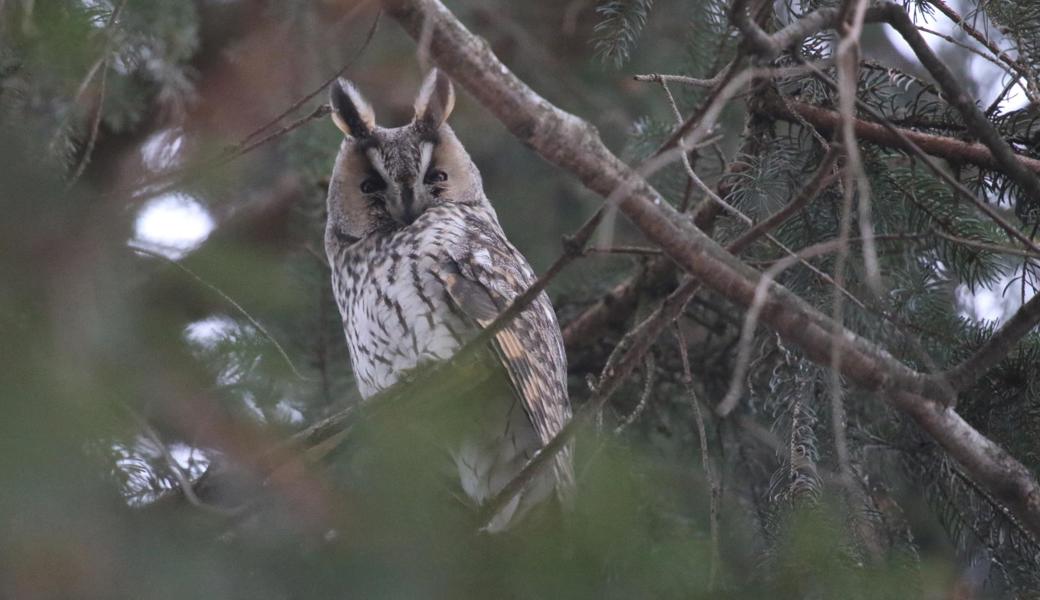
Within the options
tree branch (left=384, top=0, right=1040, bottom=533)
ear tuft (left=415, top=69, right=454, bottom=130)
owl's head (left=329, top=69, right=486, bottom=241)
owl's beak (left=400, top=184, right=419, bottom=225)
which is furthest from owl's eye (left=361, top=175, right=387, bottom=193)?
tree branch (left=384, top=0, right=1040, bottom=533)

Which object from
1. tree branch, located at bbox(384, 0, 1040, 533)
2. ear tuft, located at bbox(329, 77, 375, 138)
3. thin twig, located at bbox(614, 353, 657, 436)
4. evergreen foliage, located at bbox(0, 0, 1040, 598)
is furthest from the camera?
ear tuft, located at bbox(329, 77, 375, 138)

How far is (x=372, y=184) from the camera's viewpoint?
316cm

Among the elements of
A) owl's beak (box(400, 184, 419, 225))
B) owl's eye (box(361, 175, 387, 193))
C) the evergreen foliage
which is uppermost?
owl's eye (box(361, 175, 387, 193))

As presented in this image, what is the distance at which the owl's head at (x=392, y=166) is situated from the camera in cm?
308

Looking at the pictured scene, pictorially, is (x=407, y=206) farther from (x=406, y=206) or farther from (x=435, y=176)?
(x=435, y=176)

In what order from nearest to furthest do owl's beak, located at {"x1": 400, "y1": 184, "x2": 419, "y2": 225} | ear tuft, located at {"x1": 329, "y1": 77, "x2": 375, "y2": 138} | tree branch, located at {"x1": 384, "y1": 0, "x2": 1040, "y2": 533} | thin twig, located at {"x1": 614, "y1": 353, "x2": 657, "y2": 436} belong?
1. tree branch, located at {"x1": 384, "y1": 0, "x2": 1040, "y2": 533}
2. thin twig, located at {"x1": 614, "y1": 353, "x2": 657, "y2": 436}
3. owl's beak, located at {"x1": 400, "y1": 184, "x2": 419, "y2": 225}
4. ear tuft, located at {"x1": 329, "y1": 77, "x2": 375, "y2": 138}

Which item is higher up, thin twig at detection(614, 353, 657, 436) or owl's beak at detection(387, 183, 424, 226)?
owl's beak at detection(387, 183, 424, 226)

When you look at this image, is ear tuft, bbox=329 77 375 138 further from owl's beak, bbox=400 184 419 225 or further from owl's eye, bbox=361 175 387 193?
owl's beak, bbox=400 184 419 225

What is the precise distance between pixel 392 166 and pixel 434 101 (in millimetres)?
291

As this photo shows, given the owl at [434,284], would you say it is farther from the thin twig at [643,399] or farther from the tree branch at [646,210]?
the tree branch at [646,210]

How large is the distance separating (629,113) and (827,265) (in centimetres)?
246

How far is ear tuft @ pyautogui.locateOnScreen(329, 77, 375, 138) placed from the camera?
3127mm

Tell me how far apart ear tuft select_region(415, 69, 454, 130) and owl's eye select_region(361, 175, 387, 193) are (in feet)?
0.76

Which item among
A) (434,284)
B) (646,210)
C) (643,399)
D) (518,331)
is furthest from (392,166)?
(646,210)
